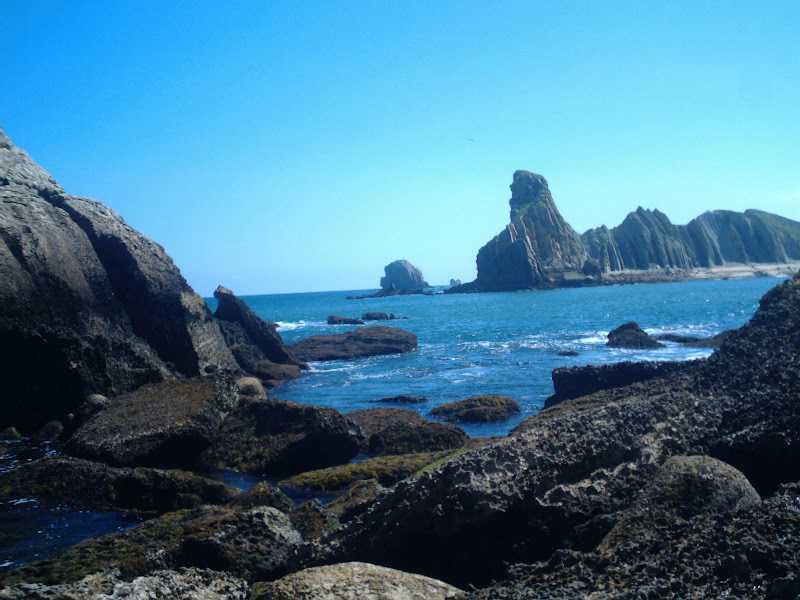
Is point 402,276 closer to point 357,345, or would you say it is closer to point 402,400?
point 357,345

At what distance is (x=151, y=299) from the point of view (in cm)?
2205

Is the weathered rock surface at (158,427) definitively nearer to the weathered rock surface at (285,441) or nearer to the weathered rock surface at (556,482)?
the weathered rock surface at (285,441)

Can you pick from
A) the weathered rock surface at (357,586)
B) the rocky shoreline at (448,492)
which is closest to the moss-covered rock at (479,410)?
the rocky shoreline at (448,492)

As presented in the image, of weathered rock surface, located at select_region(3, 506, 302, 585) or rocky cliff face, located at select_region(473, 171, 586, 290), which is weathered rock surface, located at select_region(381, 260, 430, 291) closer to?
rocky cliff face, located at select_region(473, 171, 586, 290)

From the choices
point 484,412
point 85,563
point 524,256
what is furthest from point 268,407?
point 524,256

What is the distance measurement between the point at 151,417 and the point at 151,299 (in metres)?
9.70

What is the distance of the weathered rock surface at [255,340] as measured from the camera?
2936 cm

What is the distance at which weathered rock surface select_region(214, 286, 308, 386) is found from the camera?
1156 inches

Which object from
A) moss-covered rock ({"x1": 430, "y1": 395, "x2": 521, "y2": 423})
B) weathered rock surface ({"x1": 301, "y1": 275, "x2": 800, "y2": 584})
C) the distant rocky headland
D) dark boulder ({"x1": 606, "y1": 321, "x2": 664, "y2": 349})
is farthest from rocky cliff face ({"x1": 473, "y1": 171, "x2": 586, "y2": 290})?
weathered rock surface ({"x1": 301, "y1": 275, "x2": 800, "y2": 584})

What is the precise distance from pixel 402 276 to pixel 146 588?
182955mm

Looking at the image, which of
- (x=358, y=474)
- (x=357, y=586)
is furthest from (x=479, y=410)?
(x=357, y=586)

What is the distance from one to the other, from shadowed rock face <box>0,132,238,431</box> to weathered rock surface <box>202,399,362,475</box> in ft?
22.0

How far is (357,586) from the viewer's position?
529cm

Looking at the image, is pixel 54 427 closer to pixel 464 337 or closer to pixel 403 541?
pixel 403 541
